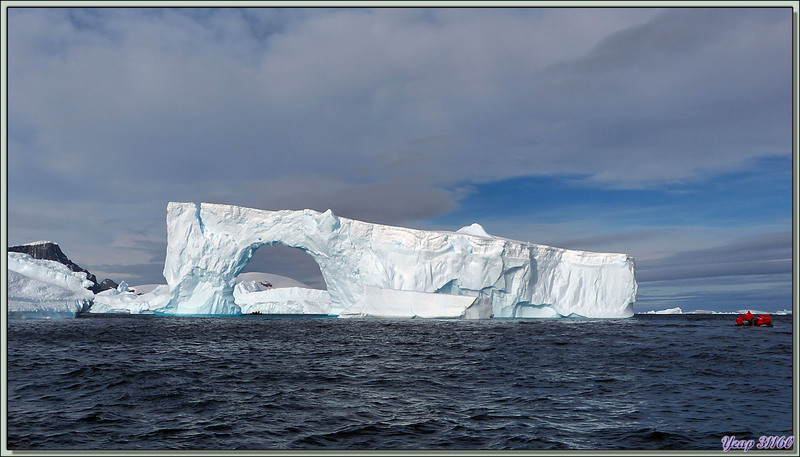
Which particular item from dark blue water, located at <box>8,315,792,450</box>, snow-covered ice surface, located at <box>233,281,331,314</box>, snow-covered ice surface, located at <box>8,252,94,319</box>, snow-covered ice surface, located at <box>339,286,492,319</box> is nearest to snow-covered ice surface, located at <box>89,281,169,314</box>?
snow-covered ice surface, located at <box>233,281,331,314</box>

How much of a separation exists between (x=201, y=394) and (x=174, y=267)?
31.1 metres

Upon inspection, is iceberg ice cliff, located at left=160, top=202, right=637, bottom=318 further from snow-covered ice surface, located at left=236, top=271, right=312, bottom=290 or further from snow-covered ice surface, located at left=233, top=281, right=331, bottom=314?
snow-covered ice surface, located at left=236, top=271, right=312, bottom=290

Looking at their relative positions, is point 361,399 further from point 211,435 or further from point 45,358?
point 45,358

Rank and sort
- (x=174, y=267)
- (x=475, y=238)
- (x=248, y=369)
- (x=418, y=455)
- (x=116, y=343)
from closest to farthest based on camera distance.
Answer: (x=418, y=455)
(x=248, y=369)
(x=116, y=343)
(x=475, y=238)
(x=174, y=267)

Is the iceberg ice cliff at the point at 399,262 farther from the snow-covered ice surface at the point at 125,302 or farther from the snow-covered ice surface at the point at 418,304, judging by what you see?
the snow-covered ice surface at the point at 125,302

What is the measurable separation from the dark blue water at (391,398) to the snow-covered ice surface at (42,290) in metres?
13.2

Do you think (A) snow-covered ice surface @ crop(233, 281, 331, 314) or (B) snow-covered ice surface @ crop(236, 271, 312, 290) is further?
(B) snow-covered ice surface @ crop(236, 271, 312, 290)

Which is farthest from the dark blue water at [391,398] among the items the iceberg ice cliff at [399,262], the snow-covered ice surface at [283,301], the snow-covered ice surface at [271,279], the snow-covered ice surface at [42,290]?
the snow-covered ice surface at [271,279]

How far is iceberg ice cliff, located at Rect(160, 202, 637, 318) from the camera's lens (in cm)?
3275

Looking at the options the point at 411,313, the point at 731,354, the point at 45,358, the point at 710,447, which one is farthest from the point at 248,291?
the point at 710,447

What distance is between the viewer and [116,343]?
617 inches

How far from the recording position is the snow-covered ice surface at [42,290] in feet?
80.3

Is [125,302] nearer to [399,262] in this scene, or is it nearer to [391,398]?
[399,262]

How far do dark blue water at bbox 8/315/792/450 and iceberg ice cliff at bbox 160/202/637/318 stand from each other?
18.8 m
